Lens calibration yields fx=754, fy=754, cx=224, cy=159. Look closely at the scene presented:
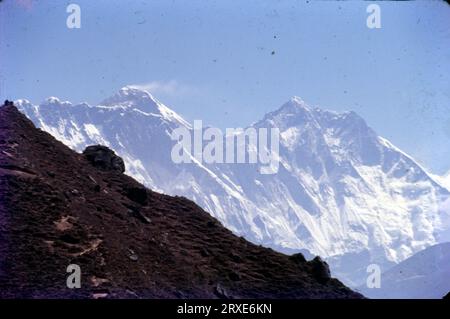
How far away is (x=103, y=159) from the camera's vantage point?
82625 millimetres

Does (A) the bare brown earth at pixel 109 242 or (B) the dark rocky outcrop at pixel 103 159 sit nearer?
(A) the bare brown earth at pixel 109 242

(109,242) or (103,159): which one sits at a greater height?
(103,159)

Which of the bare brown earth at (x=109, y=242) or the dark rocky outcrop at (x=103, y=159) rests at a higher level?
the dark rocky outcrop at (x=103, y=159)

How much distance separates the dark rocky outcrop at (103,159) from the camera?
8206 centimetres

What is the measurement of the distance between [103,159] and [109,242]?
79.5 ft

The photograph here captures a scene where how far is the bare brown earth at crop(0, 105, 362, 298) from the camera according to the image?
5372 centimetres

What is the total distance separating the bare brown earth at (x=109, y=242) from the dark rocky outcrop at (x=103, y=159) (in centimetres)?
A: 143

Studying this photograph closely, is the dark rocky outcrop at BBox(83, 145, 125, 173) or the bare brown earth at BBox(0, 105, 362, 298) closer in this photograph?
the bare brown earth at BBox(0, 105, 362, 298)

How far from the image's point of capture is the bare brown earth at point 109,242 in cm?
5372

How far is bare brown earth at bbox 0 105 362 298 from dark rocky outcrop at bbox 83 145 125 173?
143cm

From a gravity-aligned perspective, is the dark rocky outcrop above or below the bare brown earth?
above

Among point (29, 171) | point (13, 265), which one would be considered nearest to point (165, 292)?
point (13, 265)

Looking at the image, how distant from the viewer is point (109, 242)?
59688 mm

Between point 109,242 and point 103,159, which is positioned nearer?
point 109,242
